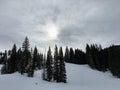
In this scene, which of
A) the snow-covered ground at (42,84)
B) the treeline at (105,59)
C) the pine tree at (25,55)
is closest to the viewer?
the snow-covered ground at (42,84)

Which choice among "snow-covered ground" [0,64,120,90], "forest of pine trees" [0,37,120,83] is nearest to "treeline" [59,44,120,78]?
"forest of pine trees" [0,37,120,83]

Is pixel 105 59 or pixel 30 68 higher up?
pixel 105 59

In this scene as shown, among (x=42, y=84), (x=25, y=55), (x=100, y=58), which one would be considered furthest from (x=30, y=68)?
(x=100, y=58)

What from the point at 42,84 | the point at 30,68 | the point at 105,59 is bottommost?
the point at 42,84

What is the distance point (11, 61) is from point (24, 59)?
1398 centimetres

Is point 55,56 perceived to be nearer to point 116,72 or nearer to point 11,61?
point 11,61

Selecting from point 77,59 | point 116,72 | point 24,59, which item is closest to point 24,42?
point 24,59

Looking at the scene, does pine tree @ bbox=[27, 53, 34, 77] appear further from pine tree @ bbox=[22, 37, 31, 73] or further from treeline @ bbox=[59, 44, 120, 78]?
treeline @ bbox=[59, 44, 120, 78]

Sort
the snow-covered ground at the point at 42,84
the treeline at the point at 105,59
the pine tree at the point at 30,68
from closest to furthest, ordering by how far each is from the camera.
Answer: the snow-covered ground at the point at 42,84, the pine tree at the point at 30,68, the treeline at the point at 105,59

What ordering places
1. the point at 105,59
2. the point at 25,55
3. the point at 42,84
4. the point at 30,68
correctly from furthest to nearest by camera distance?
the point at 105,59, the point at 25,55, the point at 30,68, the point at 42,84

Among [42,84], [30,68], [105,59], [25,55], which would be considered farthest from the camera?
[105,59]

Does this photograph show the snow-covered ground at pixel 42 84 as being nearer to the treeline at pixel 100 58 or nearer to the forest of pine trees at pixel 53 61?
the forest of pine trees at pixel 53 61

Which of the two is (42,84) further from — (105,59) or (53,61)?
(105,59)

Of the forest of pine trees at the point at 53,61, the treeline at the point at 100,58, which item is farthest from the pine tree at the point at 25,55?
the treeline at the point at 100,58
